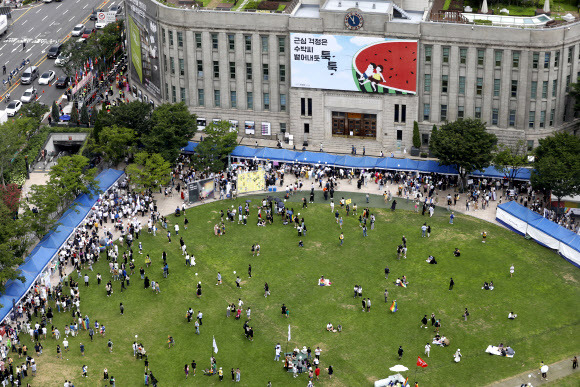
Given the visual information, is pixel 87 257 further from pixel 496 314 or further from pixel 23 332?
pixel 496 314

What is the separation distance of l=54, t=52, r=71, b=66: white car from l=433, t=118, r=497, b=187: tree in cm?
6032

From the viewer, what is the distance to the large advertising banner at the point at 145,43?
143 metres

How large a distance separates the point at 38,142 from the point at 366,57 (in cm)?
4676

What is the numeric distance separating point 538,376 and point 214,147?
53261 mm

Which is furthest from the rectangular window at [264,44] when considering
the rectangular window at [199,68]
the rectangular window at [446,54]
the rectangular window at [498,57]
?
the rectangular window at [498,57]

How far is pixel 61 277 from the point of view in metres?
113

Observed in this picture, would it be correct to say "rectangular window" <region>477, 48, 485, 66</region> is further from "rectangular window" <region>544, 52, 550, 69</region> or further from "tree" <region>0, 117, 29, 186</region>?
"tree" <region>0, 117, 29, 186</region>

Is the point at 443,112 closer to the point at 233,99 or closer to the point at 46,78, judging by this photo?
the point at 233,99

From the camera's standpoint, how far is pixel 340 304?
355ft

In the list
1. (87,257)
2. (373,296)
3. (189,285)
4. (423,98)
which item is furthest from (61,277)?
(423,98)

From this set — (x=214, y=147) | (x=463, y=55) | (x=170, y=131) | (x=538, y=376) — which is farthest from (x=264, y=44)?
(x=538, y=376)

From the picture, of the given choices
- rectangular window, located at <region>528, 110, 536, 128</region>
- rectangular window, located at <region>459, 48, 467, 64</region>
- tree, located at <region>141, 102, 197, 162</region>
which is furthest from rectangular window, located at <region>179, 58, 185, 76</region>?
rectangular window, located at <region>528, 110, 536, 128</region>

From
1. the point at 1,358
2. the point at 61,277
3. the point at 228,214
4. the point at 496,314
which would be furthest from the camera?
the point at 228,214

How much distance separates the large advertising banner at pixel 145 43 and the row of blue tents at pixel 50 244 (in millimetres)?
19762
